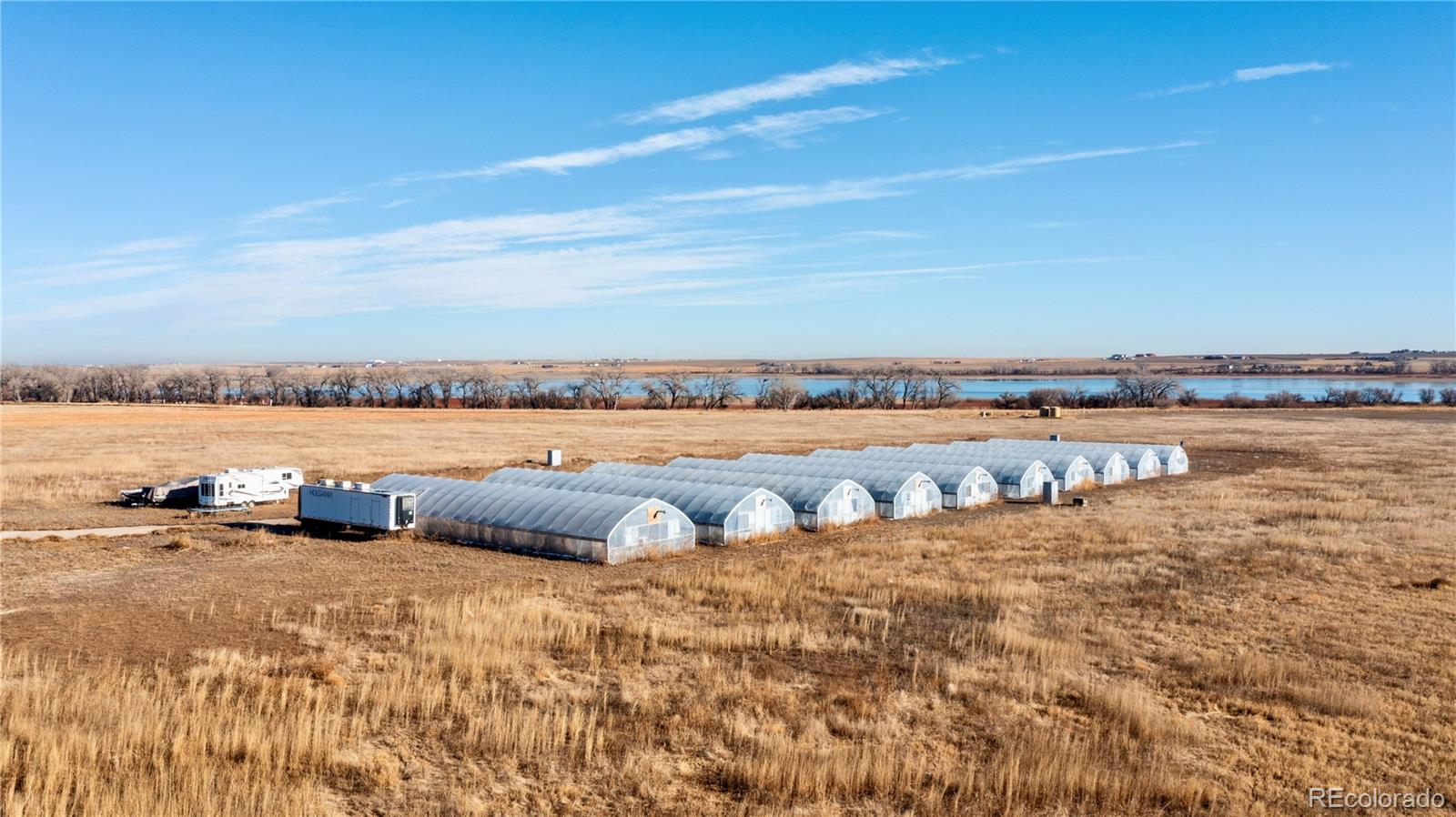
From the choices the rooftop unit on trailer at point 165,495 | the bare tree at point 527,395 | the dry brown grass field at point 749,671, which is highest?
the bare tree at point 527,395

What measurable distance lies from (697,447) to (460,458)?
1807cm

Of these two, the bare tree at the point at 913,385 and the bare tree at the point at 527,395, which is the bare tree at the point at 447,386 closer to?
the bare tree at the point at 527,395

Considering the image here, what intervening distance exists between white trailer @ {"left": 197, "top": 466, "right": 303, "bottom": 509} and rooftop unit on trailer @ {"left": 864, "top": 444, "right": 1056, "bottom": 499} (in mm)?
30358

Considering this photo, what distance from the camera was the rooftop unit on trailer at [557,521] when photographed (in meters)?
28.8

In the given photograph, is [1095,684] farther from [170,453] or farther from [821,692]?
[170,453]

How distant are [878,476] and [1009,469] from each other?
907cm

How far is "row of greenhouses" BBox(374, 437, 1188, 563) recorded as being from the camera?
29.7 metres

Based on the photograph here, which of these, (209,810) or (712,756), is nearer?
(209,810)

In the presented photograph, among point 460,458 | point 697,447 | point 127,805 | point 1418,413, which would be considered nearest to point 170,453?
point 460,458

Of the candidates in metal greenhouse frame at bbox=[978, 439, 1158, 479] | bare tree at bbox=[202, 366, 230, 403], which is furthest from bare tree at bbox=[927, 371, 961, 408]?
bare tree at bbox=[202, 366, 230, 403]

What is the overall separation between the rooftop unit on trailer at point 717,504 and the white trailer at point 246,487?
524 inches

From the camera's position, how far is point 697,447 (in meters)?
67.6

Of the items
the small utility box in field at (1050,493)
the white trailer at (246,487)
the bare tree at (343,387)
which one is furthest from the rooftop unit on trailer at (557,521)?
the bare tree at (343,387)

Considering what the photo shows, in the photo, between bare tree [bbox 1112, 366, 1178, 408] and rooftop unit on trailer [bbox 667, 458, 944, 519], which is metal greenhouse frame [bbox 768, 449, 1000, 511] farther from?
bare tree [bbox 1112, 366, 1178, 408]
